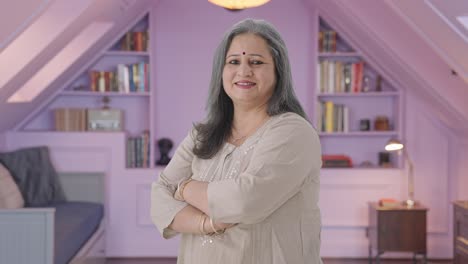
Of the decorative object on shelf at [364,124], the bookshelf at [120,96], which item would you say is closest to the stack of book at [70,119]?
the bookshelf at [120,96]

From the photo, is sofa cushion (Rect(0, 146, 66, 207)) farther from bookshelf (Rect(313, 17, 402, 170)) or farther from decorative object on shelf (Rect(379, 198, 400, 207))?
decorative object on shelf (Rect(379, 198, 400, 207))

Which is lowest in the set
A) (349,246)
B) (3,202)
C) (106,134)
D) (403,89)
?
(349,246)

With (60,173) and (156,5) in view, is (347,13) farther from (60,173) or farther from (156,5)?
(60,173)

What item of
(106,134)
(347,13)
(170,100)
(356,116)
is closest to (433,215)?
(356,116)

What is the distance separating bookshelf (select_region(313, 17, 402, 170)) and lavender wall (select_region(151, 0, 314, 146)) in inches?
8.0

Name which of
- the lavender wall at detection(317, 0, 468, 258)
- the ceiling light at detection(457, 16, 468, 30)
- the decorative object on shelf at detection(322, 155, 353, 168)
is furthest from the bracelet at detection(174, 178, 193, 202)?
the decorative object on shelf at detection(322, 155, 353, 168)

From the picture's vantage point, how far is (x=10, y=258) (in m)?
3.21

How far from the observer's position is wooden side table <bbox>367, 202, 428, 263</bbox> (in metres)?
4.48

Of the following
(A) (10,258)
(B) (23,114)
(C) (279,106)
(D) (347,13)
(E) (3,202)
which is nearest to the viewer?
(C) (279,106)

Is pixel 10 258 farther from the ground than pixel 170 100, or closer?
closer

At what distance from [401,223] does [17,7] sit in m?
3.13

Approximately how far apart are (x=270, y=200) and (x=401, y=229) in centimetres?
339

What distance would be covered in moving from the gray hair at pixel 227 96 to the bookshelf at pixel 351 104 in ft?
11.8

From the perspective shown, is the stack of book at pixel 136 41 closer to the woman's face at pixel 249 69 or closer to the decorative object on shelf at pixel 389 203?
the decorative object on shelf at pixel 389 203
